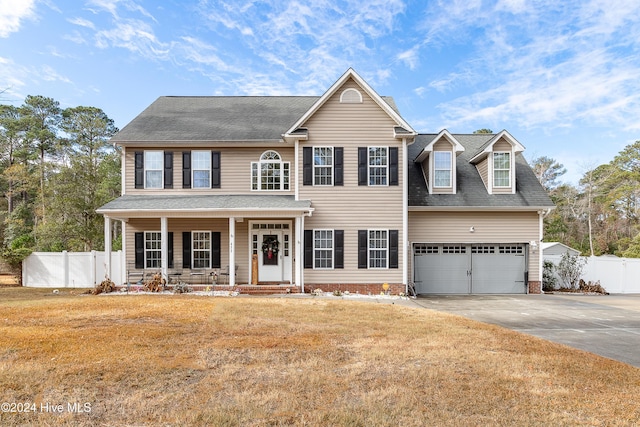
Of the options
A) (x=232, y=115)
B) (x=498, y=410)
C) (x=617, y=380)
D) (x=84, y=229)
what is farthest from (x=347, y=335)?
(x=84, y=229)

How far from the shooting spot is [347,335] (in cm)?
747

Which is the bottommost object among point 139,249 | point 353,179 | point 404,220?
point 139,249

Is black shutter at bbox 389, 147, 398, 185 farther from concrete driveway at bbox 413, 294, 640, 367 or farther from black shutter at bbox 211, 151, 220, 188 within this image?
black shutter at bbox 211, 151, 220, 188

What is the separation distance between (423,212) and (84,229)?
63.0ft

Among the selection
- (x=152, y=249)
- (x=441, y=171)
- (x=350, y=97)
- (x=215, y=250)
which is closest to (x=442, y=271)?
(x=441, y=171)

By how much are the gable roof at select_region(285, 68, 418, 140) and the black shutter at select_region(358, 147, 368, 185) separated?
59.0 inches

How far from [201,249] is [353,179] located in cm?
707

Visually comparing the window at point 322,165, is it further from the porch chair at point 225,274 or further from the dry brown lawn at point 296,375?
the dry brown lawn at point 296,375

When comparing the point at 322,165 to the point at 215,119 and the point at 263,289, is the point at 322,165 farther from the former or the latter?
the point at 215,119

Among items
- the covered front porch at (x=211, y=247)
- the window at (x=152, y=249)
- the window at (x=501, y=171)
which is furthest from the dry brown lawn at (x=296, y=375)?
the window at (x=501, y=171)

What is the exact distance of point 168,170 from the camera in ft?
51.2

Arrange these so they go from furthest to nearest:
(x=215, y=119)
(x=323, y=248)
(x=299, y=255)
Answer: (x=215, y=119)
(x=323, y=248)
(x=299, y=255)

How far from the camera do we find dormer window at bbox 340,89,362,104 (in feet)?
47.6

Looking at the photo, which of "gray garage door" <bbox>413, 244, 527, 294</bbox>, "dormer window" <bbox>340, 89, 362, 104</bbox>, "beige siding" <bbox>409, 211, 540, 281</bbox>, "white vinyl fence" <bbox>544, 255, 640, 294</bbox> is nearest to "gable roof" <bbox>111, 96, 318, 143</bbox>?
"dormer window" <bbox>340, 89, 362, 104</bbox>
